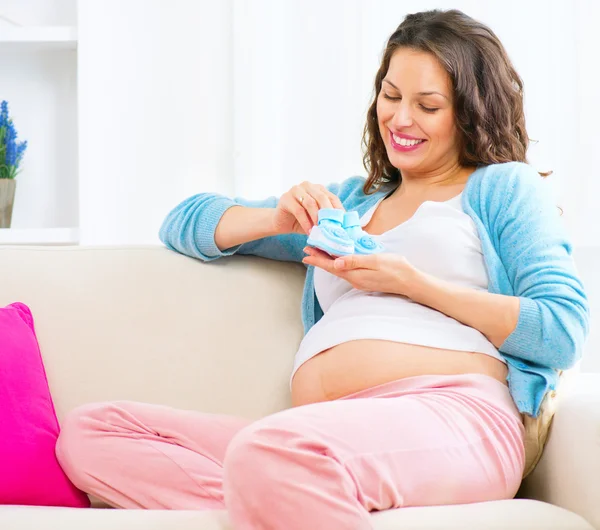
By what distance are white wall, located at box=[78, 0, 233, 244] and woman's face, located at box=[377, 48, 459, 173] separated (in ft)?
3.12

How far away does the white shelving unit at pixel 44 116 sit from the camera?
8.57 feet

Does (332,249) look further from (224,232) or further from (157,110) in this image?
(157,110)

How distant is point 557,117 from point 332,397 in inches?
48.5

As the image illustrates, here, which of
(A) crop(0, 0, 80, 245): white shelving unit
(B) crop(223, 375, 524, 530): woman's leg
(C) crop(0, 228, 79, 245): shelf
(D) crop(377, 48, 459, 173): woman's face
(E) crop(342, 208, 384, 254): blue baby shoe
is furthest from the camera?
(A) crop(0, 0, 80, 245): white shelving unit

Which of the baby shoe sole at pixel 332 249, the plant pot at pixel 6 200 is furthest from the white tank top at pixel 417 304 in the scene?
the plant pot at pixel 6 200

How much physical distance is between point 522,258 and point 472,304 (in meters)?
0.13

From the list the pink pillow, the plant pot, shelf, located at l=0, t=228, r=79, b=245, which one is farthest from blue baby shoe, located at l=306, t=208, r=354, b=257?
the plant pot

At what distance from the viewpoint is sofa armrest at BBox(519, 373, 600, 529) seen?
3.90 ft

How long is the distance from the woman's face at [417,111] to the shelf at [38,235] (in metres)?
1.17

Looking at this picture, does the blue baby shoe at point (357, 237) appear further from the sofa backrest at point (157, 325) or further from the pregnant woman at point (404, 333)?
the sofa backrest at point (157, 325)

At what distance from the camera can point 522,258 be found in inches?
56.1

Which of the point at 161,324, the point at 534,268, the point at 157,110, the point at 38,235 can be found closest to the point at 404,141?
the point at 534,268

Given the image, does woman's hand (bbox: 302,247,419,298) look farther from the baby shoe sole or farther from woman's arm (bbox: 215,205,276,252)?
woman's arm (bbox: 215,205,276,252)

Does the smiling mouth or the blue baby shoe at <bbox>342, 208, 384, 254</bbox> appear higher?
the smiling mouth
